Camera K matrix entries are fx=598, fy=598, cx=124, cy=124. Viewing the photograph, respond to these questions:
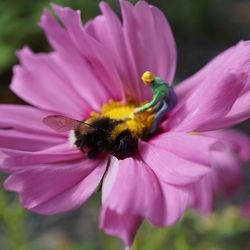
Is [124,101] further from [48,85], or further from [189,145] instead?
[189,145]

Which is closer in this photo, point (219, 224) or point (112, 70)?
point (112, 70)

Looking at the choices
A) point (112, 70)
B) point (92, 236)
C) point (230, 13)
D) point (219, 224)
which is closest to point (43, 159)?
point (112, 70)

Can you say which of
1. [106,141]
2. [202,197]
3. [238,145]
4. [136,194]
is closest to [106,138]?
[106,141]

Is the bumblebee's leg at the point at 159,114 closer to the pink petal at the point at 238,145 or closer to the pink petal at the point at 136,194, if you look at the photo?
the pink petal at the point at 136,194

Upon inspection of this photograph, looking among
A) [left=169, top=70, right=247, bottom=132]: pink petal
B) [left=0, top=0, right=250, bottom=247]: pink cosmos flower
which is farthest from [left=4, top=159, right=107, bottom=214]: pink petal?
[left=169, top=70, right=247, bottom=132]: pink petal

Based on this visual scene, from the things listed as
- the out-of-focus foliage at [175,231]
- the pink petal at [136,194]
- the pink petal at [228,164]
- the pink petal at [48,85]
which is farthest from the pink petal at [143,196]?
the pink petal at [228,164]

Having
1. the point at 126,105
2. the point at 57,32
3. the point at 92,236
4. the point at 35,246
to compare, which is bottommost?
the point at 92,236

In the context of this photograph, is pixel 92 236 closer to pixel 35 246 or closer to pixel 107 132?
pixel 35 246
